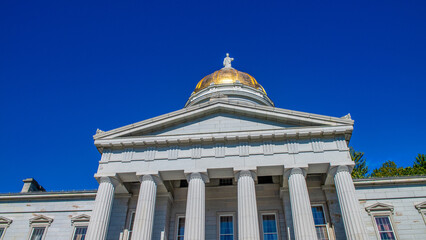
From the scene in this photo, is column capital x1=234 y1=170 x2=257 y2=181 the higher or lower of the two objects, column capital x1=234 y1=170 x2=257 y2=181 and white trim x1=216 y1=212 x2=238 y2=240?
the higher

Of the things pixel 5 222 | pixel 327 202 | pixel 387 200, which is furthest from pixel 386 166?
pixel 5 222

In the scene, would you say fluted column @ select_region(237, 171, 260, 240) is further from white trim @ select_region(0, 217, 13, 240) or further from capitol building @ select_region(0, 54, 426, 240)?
white trim @ select_region(0, 217, 13, 240)

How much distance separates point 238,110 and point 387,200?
12298 millimetres

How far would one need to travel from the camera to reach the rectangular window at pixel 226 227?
73.8 feet

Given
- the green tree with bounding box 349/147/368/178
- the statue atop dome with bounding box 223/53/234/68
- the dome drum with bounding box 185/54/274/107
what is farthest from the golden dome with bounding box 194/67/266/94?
the green tree with bounding box 349/147/368/178

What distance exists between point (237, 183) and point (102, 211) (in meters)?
8.39

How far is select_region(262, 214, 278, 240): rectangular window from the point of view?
72.6 ft

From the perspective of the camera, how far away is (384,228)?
74.0 ft

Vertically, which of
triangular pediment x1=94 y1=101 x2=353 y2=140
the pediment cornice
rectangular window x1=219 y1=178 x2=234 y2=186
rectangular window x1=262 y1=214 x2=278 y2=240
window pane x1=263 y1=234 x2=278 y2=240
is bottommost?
window pane x1=263 y1=234 x2=278 y2=240

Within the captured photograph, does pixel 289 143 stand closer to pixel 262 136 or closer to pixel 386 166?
pixel 262 136

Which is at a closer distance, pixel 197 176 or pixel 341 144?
pixel 197 176

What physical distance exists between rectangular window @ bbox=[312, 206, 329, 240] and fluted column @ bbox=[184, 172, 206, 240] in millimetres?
7706

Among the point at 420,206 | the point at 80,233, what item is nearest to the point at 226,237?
the point at 80,233

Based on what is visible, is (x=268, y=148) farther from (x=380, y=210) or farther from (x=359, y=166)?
(x=359, y=166)
